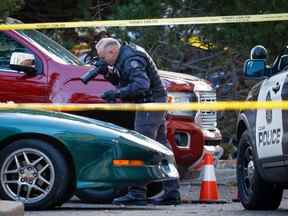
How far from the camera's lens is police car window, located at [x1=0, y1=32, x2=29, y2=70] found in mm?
11414

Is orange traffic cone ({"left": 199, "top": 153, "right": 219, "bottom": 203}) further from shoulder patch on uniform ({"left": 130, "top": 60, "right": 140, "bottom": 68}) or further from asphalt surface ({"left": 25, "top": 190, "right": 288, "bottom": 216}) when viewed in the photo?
shoulder patch on uniform ({"left": 130, "top": 60, "right": 140, "bottom": 68})

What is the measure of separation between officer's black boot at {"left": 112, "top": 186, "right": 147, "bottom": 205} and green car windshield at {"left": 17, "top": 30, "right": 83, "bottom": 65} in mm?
2340

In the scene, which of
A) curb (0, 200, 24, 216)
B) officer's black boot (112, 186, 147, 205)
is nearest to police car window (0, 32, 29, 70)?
officer's black boot (112, 186, 147, 205)

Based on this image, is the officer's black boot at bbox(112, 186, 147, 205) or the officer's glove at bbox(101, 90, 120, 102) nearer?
the officer's black boot at bbox(112, 186, 147, 205)

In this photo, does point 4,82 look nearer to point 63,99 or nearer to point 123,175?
point 63,99

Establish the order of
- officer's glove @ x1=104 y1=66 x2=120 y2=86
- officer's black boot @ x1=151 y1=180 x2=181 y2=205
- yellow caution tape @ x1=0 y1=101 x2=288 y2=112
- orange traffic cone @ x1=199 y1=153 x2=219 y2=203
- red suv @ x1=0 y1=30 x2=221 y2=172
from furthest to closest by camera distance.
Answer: red suv @ x1=0 y1=30 x2=221 y2=172, officer's glove @ x1=104 y1=66 x2=120 y2=86, orange traffic cone @ x1=199 y1=153 x2=219 y2=203, officer's black boot @ x1=151 y1=180 x2=181 y2=205, yellow caution tape @ x1=0 y1=101 x2=288 y2=112

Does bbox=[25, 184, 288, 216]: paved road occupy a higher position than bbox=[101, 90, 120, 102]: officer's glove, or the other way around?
bbox=[101, 90, 120, 102]: officer's glove

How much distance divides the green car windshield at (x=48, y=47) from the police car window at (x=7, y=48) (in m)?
0.14

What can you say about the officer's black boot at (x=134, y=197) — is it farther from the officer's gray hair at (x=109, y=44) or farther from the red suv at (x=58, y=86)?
the red suv at (x=58, y=86)

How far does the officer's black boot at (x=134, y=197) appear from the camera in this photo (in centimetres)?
945

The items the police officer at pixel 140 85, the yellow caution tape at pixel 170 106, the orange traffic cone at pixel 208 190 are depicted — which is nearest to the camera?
the yellow caution tape at pixel 170 106

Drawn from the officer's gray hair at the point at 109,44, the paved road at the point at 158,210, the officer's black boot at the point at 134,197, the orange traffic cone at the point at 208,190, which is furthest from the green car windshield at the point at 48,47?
the officer's black boot at the point at 134,197

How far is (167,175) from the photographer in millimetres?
9297

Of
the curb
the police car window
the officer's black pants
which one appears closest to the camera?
the curb
